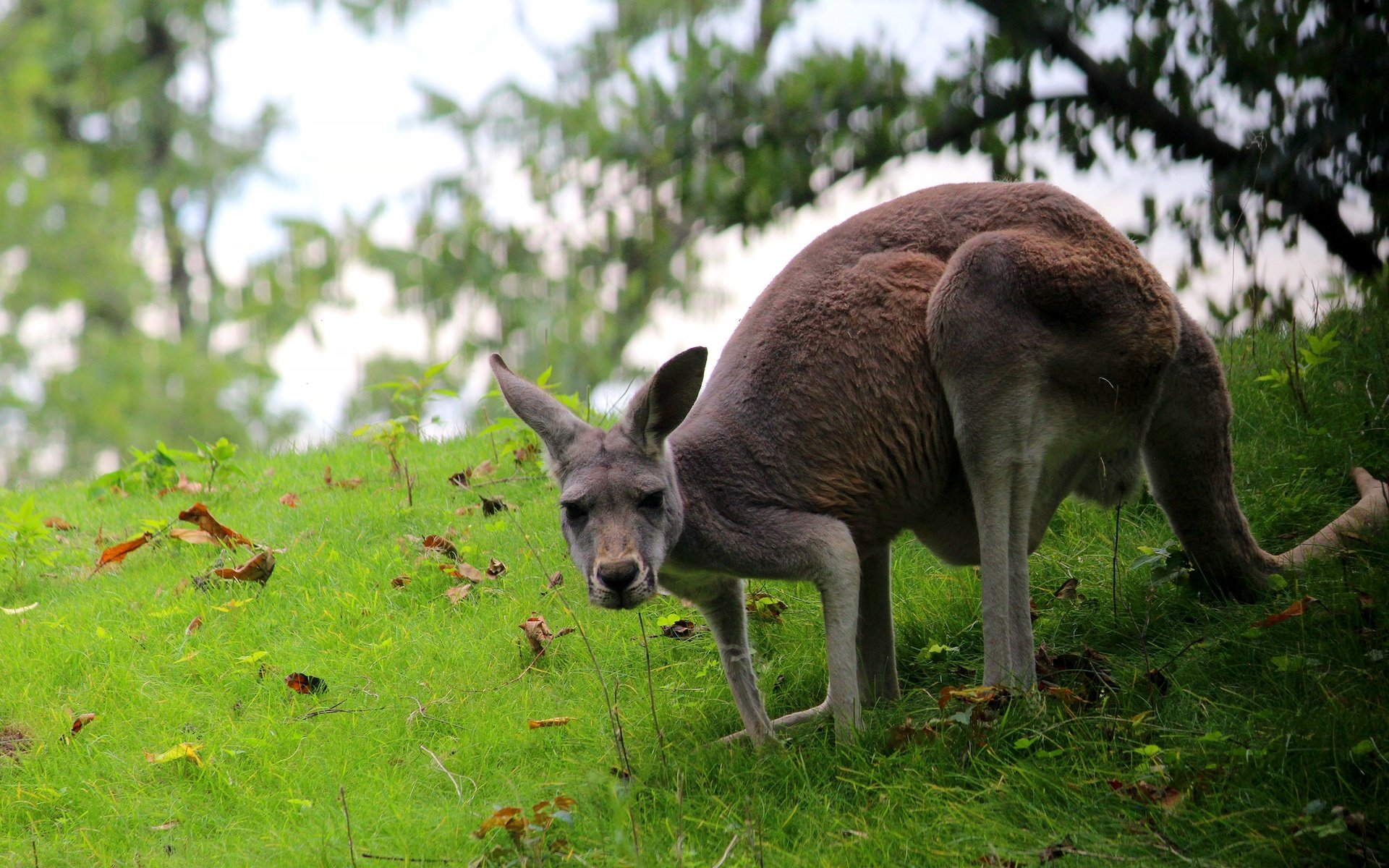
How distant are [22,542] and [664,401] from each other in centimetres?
388

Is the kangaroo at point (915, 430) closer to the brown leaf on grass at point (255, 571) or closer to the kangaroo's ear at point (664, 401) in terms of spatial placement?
the kangaroo's ear at point (664, 401)

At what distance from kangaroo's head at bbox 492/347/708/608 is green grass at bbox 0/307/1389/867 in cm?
61

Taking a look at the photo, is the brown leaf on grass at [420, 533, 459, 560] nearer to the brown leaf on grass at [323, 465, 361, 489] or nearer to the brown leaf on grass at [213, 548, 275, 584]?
the brown leaf on grass at [213, 548, 275, 584]

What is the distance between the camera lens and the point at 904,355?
423cm

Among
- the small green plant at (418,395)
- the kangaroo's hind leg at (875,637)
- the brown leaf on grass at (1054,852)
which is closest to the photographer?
the brown leaf on grass at (1054,852)

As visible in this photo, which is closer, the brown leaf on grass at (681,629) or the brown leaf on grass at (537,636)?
the brown leaf on grass at (537,636)

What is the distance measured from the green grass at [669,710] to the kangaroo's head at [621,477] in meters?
0.61

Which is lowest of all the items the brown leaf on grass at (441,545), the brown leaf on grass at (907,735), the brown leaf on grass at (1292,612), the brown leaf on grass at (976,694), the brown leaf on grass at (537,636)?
the brown leaf on grass at (907,735)

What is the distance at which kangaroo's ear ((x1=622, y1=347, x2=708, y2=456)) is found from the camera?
383 cm

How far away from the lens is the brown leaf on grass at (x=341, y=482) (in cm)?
689

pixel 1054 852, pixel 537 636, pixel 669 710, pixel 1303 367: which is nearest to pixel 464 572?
pixel 537 636

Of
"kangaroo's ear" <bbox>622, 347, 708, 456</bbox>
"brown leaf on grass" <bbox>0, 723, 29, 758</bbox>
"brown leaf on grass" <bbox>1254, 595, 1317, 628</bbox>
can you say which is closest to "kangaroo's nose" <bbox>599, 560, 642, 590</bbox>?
"kangaroo's ear" <bbox>622, 347, 708, 456</bbox>

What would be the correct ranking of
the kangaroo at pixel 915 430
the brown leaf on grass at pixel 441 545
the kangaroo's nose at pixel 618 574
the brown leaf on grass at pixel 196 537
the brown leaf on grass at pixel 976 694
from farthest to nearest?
the brown leaf on grass at pixel 196 537 → the brown leaf on grass at pixel 441 545 → the kangaroo at pixel 915 430 → the brown leaf on grass at pixel 976 694 → the kangaroo's nose at pixel 618 574

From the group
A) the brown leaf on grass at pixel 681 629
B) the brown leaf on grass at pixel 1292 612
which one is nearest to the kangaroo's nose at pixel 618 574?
the brown leaf on grass at pixel 681 629
